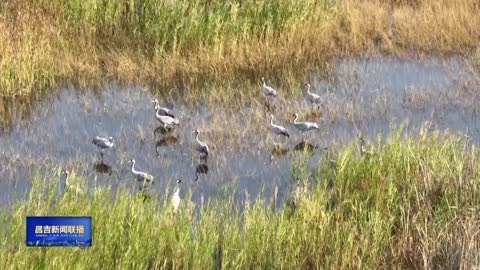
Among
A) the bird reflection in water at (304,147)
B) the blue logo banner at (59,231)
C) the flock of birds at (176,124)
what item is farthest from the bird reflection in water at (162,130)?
the blue logo banner at (59,231)

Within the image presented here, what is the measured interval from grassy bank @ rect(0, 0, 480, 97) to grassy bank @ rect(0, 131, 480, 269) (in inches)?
178

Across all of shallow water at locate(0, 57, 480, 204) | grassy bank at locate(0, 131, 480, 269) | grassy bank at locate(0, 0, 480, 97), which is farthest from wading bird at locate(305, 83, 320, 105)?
grassy bank at locate(0, 131, 480, 269)

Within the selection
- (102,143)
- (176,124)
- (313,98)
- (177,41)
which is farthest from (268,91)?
(102,143)

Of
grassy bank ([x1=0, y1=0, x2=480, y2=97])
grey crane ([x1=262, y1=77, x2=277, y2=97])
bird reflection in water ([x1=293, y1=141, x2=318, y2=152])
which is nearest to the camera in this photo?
bird reflection in water ([x1=293, y1=141, x2=318, y2=152])

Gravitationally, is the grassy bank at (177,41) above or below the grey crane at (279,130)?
above

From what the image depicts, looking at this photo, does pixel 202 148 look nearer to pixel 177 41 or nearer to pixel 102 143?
pixel 102 143

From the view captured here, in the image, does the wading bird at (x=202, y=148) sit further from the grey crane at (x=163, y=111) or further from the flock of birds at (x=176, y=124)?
the grey crane at (x=163, y=111)

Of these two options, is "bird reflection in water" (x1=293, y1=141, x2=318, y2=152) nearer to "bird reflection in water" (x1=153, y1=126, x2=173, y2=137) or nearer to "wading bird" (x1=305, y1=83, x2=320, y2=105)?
"wading bird" (x1=305, y1=83, x2=320, y2=105)

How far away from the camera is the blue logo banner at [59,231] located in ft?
16.1

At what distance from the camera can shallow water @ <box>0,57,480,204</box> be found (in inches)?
327

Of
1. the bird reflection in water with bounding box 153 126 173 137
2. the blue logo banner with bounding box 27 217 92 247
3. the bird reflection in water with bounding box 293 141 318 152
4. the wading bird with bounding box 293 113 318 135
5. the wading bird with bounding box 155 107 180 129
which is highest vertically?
the blue logo banner with bounding box 27 217 92 247

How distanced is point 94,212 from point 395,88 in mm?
6906

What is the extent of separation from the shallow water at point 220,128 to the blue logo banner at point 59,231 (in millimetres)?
2326

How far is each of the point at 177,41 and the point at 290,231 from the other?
20.9ft
